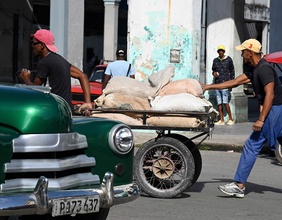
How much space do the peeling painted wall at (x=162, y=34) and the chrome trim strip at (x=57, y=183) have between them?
11274 millimetres

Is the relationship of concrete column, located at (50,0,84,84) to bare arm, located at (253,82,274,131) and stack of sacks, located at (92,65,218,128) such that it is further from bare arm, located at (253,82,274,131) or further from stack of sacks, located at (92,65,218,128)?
bare arm, located at (253,82,274,131)

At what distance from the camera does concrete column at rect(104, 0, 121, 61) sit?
2935 centimetres

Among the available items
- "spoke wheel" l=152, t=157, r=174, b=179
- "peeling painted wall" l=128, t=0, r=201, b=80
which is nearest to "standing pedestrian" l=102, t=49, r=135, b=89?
"peeling painted wall" l=128, t=0, r=201, b=80

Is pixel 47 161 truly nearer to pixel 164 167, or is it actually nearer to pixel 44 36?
pixel 44 36

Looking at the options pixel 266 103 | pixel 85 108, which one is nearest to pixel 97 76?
pixel 266 103

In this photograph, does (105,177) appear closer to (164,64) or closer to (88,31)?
(164,64)

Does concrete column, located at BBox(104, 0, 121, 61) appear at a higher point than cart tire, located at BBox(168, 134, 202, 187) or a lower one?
higher

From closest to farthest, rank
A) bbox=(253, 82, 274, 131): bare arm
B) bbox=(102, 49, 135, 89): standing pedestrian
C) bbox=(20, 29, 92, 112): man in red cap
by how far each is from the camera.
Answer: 1. bbox=(20, 29, 92, 112): man in red cap
2. bbox=(253, 82, 274, 131): bare arm
3. bbox=(102, 49, 135, 89): standing pedestrian

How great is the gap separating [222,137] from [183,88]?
23.4ft

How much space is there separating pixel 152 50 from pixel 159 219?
9711 mm

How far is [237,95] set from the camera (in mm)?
20578

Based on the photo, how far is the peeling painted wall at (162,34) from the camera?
17.6 metres

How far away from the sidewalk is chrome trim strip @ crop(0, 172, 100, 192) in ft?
26.8

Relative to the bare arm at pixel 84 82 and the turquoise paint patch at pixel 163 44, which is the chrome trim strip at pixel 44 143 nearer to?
the bare arm at pixel 84 82
